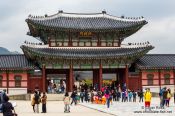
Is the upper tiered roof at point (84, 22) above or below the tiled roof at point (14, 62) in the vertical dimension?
above

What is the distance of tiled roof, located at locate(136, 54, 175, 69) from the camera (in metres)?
57.6

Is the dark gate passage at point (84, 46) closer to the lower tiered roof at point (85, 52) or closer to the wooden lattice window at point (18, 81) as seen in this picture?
the lower tiered roof at point (85, 52)

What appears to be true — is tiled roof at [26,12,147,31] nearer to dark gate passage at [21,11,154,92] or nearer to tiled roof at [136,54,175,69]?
dark gate passage at [21,11,154,92]

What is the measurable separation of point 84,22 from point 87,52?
5175mm

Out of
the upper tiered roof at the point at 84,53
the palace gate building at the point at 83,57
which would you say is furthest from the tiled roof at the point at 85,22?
the upper tiered roof at the point at 84,53

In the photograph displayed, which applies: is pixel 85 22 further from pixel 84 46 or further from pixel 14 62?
pixel 14 62

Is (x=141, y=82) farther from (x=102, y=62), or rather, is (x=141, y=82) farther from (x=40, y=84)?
(x=40, y=84)

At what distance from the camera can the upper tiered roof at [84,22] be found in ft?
185

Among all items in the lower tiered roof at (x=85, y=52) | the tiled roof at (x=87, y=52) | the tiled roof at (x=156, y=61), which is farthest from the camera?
the tiled roof at (x=156, y=61)

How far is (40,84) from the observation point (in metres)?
55.9

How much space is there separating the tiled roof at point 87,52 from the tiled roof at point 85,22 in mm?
2735

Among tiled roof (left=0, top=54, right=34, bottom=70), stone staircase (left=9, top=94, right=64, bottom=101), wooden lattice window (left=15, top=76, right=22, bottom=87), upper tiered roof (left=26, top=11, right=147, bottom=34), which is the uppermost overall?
upper tiered roof (left=26, top=11, right=147, bottom=34)

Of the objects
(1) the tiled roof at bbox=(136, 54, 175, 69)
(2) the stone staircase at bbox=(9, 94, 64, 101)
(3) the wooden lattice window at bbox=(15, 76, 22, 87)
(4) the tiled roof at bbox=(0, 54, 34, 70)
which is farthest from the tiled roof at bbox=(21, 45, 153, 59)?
(2) the stone staircase at bbox=(9, 94, 64, 101)

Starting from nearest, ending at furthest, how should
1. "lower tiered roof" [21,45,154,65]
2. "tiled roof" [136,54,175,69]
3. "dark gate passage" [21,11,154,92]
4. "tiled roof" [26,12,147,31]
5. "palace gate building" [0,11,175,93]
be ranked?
"lower tiered roof" [21,45,154,65] → "dark gate passage" [21,11,154,92] → "palace gate building" [0,11,175,93] → "tiled roof" [26,12,147,31] → "tiled roof" [136,54,175,69]
